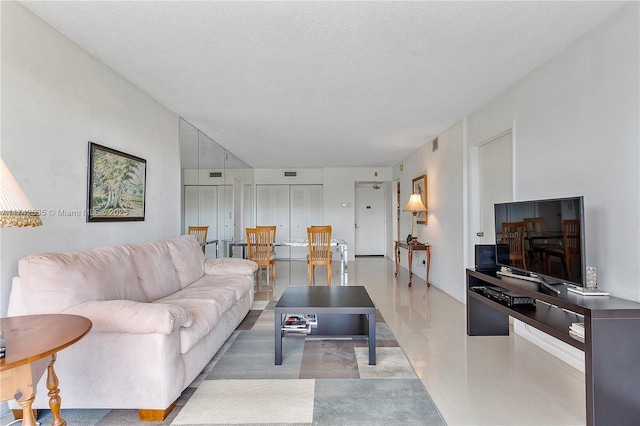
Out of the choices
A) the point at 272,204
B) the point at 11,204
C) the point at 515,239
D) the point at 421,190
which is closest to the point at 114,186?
the point at 11,204

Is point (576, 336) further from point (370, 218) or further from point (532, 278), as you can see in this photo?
point (370, 218)

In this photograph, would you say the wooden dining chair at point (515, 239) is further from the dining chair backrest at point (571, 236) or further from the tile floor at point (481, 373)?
the tile floor at point (481, 373)

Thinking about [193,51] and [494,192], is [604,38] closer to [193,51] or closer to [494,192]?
[494,192]

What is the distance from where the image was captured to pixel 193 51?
8.34 feet

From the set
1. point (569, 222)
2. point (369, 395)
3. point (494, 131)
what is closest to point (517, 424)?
point (369, 395)

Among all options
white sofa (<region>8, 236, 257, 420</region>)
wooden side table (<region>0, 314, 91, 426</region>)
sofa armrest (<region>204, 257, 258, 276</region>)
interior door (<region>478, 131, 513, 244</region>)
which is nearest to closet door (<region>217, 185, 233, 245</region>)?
sofa armrest (<region>204, 257, 258, 276</region>)

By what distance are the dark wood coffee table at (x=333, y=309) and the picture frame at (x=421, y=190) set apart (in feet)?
10.0

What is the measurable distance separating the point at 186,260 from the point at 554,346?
10.9 ft

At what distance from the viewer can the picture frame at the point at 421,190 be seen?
5775 millimetres

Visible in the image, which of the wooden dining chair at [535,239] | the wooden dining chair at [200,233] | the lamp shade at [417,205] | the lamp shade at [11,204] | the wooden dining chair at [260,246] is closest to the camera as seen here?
the lamp shade at [11,204]

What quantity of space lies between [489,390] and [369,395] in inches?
32.0

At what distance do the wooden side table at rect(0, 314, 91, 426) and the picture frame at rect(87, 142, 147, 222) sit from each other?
1.33 meters

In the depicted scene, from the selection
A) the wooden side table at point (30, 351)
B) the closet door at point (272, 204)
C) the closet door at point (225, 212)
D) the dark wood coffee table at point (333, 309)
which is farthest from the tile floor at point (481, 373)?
the closet door at point (272, 204)

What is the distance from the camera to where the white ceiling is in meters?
2.05
